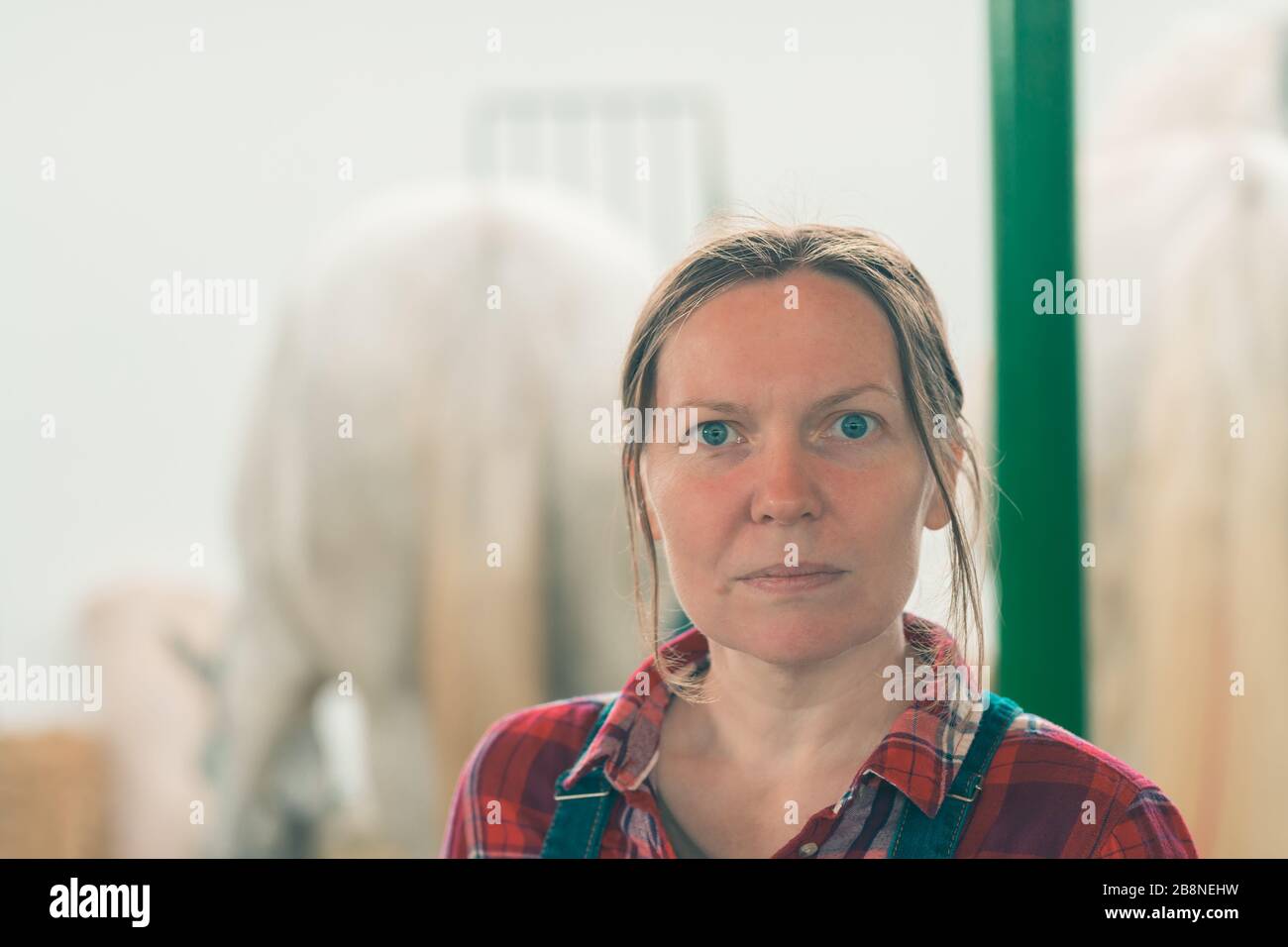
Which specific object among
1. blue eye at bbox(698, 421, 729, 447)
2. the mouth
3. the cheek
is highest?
blue eye at bbox(698, 421, 729, 447)

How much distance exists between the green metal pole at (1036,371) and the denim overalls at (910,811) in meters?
0.24

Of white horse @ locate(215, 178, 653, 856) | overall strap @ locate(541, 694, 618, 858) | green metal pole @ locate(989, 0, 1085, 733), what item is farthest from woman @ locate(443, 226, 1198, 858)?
white horse @ locate(215, 178, 653, 856)

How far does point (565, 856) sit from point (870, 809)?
0.38 feet

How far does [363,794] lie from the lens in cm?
121

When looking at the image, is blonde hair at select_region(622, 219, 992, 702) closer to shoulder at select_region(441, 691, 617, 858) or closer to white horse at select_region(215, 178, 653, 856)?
shoulder at select_region(441, 691, 617, 858)

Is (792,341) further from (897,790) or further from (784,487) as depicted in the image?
(897,790)

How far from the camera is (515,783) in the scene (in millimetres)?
490

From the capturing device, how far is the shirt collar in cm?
44

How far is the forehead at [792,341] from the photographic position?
452mm

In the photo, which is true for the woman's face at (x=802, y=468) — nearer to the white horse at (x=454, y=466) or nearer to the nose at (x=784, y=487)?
the nose at (x=784, y=487)

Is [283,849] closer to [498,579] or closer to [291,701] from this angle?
[291,701]

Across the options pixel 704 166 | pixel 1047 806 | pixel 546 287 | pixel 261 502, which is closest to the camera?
pixel 1047 806

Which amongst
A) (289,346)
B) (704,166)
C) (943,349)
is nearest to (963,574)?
(943,349)

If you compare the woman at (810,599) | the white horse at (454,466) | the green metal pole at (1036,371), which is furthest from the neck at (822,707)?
the white horse at (454,466)
